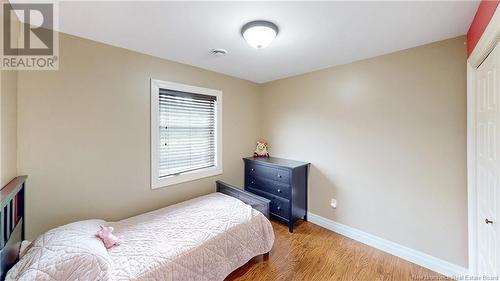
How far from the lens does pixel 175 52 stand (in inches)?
88.3

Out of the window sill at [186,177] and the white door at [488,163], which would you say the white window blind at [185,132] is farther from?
the white door at [488,163]

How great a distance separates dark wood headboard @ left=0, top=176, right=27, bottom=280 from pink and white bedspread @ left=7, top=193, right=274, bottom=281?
0.15 m

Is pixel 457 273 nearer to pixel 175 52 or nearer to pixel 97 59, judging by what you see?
pixel 175 52

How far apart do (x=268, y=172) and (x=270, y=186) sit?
0.70 feet

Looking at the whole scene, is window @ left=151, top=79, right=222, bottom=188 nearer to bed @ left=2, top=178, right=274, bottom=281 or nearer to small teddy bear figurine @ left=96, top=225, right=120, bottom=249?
bed @ left=2, top=178, right=274, bottom=281

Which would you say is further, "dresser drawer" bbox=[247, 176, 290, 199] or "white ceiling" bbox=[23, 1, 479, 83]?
"dresser drawer" bbox=[247, 176, 290, 199]

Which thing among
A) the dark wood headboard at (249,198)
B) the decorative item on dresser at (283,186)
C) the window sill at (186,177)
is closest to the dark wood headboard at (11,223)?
the window sill at (186,177)

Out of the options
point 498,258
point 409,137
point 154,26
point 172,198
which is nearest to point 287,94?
point 409,137

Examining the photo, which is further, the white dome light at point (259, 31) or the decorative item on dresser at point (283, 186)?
the decorative item on dresser at point (283, 186)

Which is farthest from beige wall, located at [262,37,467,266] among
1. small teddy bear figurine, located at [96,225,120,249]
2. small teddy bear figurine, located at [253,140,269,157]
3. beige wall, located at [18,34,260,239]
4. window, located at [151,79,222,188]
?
small teddy bear figurine, located at [96,225,120,249]

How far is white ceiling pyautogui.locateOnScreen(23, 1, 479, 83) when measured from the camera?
4.67 ft

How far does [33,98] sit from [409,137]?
11.9 feet

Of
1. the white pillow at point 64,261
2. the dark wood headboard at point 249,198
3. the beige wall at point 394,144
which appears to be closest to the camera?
the white pillow at point 64,261

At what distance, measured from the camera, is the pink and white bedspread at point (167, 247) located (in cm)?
114
